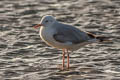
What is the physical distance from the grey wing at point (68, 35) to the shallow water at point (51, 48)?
583 millimetres

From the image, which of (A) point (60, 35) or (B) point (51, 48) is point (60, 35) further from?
(B) point (51, 48)

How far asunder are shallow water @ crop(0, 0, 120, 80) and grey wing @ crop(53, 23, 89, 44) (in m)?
0.58

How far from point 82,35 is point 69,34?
0.34 m

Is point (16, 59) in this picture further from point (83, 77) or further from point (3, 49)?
point (83, 77)

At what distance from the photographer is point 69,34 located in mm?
10570

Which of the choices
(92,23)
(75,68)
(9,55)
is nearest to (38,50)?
(9,55)

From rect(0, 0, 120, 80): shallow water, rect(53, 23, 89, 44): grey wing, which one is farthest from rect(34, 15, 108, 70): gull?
rect(0, 0, 120, 80): shallow water

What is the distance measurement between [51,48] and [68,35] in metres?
1.47

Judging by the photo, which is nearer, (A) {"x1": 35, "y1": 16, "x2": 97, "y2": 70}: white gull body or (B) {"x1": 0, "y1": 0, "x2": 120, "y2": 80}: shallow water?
(B) {"x1": 0, "y1": 0, "x2": 120, "y2": 80}: shallow water

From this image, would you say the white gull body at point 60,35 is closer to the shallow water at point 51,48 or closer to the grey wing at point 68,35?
the grey wing at point 68,35

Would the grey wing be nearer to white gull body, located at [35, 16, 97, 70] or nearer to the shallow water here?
white gull body, located at [35, 16, 97, 70]

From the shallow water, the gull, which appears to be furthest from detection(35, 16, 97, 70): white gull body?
the shallow water

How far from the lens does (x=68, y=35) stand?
34.7 feet

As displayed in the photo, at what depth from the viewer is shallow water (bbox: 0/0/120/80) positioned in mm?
10148
